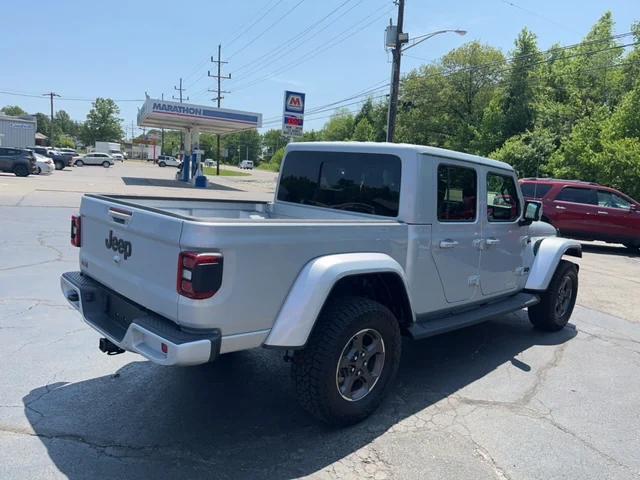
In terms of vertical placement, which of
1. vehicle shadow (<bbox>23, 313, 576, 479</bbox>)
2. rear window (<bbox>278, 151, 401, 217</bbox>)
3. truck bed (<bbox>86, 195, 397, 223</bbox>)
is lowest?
vehicle shadow (<bbox>23, 313, 576, 479</bbox>)

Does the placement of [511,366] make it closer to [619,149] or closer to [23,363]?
[23,363]

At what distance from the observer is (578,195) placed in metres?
14.7

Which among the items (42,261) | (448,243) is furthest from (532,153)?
(448,243)

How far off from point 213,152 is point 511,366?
12682 centimetres

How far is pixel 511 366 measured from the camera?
4887 millimetres

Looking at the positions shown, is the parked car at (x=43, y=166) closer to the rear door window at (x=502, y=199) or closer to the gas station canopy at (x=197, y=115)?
the gas station canopy at (x=197, y=115)

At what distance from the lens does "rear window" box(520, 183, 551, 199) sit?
50.1ft

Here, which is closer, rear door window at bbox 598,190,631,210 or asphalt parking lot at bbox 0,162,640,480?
asphalt parking lot at bbox 0,162,640,480

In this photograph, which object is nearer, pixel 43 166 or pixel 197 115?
pixel 197 115

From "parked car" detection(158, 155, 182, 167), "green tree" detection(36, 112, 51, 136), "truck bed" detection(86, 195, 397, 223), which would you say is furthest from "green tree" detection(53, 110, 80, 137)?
"truck bed" detection(86, 195, 397, 223)

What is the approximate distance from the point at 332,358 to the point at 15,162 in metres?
32.9

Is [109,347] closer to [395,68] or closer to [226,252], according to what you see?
[226,252]

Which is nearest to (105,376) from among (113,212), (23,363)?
(23,363)

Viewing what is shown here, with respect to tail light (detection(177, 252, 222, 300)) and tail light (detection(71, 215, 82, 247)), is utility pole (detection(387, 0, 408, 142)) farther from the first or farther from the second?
tail light (detection(177, 252, 222, 300))
